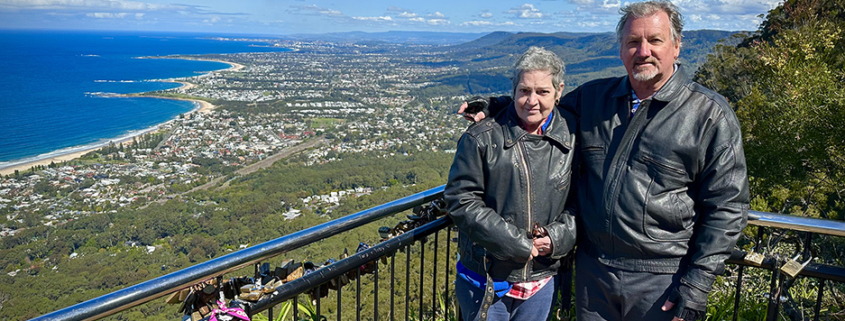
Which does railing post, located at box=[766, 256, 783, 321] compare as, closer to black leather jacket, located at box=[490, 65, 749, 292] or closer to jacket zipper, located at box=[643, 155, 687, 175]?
black leather jacket, located at box=[490, 65, 749, 292]

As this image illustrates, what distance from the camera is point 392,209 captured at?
2.21 meters

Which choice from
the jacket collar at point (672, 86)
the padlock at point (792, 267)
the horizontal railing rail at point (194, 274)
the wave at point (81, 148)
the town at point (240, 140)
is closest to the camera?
Result: the horizontal railing rail at point (194, 274)

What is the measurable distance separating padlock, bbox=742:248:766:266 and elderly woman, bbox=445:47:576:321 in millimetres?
964

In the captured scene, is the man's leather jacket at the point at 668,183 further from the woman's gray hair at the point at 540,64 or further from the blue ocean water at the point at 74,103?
the blue ocean water at the point at 74,103

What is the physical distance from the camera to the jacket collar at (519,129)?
5.98 feet

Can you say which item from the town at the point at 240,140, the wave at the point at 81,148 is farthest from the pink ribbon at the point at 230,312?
the wave at the point at 81,148

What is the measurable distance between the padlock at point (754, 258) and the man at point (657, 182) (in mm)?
677

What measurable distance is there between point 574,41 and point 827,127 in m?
164

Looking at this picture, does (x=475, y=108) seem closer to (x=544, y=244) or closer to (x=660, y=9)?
(x=544, y=244)

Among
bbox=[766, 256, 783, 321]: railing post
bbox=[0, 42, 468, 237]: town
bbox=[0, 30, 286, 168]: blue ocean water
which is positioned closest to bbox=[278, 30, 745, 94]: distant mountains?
bbox=[0, 42, 468, 237]: town

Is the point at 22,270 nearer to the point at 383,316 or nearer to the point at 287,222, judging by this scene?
the point at 287,222

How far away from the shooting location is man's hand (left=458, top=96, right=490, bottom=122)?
1989 mm

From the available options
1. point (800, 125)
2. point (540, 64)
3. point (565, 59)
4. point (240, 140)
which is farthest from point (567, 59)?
point (540, 64)

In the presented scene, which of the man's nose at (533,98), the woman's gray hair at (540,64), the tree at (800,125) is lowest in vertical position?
the tree at (800,125)
